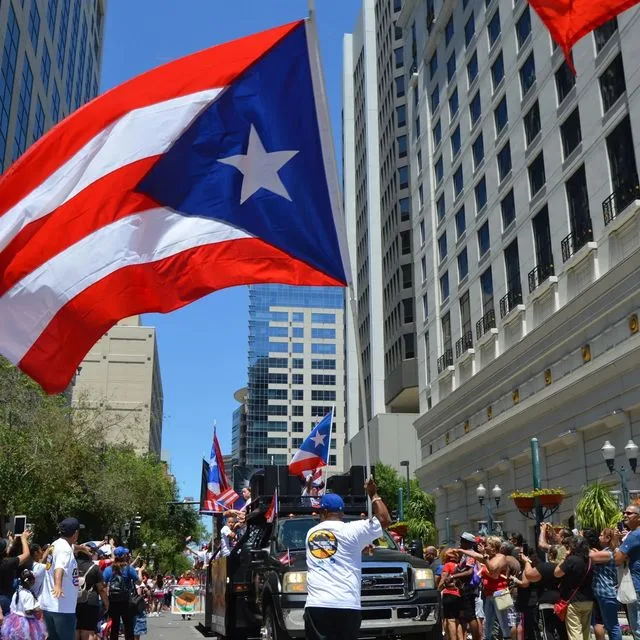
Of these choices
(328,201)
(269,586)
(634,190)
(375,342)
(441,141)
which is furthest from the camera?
(375,342)

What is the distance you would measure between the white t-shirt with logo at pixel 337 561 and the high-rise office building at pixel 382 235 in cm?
4940

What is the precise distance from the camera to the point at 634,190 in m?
25.3

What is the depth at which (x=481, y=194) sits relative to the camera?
4022 cm

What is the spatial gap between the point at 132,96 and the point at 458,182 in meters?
37.5

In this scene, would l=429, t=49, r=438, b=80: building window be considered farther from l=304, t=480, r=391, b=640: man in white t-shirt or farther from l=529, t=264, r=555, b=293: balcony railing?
l=304, t=480, r=391, b=640: man in white t-shirt

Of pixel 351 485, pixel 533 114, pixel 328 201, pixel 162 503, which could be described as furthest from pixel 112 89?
pixel 162 503

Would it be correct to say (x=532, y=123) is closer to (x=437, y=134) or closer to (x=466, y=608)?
(x=437, y=134)

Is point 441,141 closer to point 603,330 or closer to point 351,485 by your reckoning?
point 603,330

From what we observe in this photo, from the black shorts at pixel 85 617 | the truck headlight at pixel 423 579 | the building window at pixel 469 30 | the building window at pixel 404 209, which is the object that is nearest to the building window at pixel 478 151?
the building window at pixel 469 30

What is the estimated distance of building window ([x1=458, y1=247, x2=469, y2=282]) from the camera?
41975 mm

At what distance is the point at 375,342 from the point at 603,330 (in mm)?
48518

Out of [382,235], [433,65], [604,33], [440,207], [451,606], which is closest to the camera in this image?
[451,606]

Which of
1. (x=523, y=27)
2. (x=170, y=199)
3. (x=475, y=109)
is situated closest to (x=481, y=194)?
(x=475, y=109)

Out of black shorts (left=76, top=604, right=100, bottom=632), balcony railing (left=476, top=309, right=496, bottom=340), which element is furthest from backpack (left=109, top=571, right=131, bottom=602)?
balcony railing (left=476, top=309, right=496, bottom=340)
